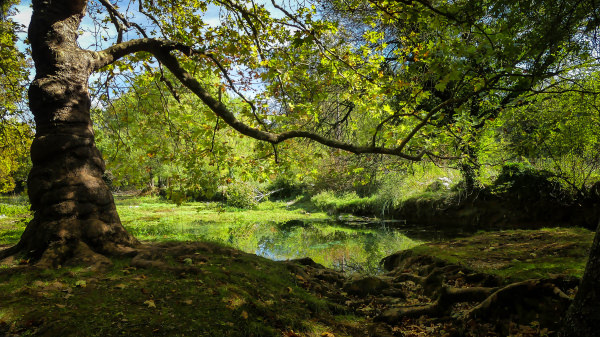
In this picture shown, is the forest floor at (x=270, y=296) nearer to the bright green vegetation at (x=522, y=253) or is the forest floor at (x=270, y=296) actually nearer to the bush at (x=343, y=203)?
the bright green vegetation at (x=522, y=253)

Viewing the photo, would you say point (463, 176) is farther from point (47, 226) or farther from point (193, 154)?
point (47, 226)

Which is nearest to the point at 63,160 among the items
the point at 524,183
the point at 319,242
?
the point at 319,242

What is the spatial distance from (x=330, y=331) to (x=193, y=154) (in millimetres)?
3924

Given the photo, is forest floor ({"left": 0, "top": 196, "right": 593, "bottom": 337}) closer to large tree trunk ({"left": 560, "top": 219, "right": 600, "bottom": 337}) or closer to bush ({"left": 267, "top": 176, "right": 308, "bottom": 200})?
large tree trunk ({"left": 560, "top": 219, "right": 600, "bottom": 337})

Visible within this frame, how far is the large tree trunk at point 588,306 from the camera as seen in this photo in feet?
5.25

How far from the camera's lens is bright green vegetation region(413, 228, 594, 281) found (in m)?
3.83

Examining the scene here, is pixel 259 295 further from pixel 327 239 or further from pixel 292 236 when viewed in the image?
pixel 292 236

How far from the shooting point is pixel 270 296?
150 inches

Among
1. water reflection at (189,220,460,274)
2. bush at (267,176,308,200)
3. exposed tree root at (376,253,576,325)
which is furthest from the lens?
bush at (267,176,308,200)

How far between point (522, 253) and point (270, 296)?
4.45 meters

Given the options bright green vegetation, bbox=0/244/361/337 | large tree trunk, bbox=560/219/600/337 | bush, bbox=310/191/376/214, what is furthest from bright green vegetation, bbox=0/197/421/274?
large tree trunk, bbox=560/219/600/337

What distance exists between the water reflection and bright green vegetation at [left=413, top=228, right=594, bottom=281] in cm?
217

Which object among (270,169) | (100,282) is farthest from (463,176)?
(100,282)

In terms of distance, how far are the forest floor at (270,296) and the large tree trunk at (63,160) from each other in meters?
0.39
